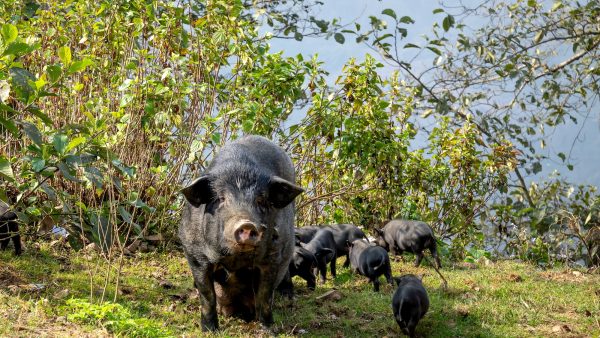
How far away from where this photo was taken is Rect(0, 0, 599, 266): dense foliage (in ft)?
25.6

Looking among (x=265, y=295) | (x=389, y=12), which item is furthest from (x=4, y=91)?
(x=389, y=12)

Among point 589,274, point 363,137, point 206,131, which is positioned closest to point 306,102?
point 363,137

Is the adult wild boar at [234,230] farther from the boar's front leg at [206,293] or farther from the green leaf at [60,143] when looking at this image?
the green leaf at [60,143]

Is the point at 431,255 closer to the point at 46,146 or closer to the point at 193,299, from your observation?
the point at 193,299

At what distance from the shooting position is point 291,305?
7344mm

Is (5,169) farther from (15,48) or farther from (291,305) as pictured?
(291,305)

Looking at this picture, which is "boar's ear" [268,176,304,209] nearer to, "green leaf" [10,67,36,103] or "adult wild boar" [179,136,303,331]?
"adult wild boar" [179,136,303,331]

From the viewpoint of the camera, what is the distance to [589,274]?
9859mm

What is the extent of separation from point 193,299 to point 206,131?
223cm

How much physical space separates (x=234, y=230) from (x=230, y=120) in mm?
3998

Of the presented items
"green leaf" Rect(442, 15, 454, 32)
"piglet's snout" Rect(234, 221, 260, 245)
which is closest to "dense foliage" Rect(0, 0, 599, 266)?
"green leaf" Rect(442, 15, 454, 32)

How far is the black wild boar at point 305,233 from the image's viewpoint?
357 inches

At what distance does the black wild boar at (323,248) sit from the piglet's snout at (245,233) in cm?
301

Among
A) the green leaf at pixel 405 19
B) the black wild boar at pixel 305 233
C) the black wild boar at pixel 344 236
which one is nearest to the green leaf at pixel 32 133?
the green leaf at pixel 405 19
